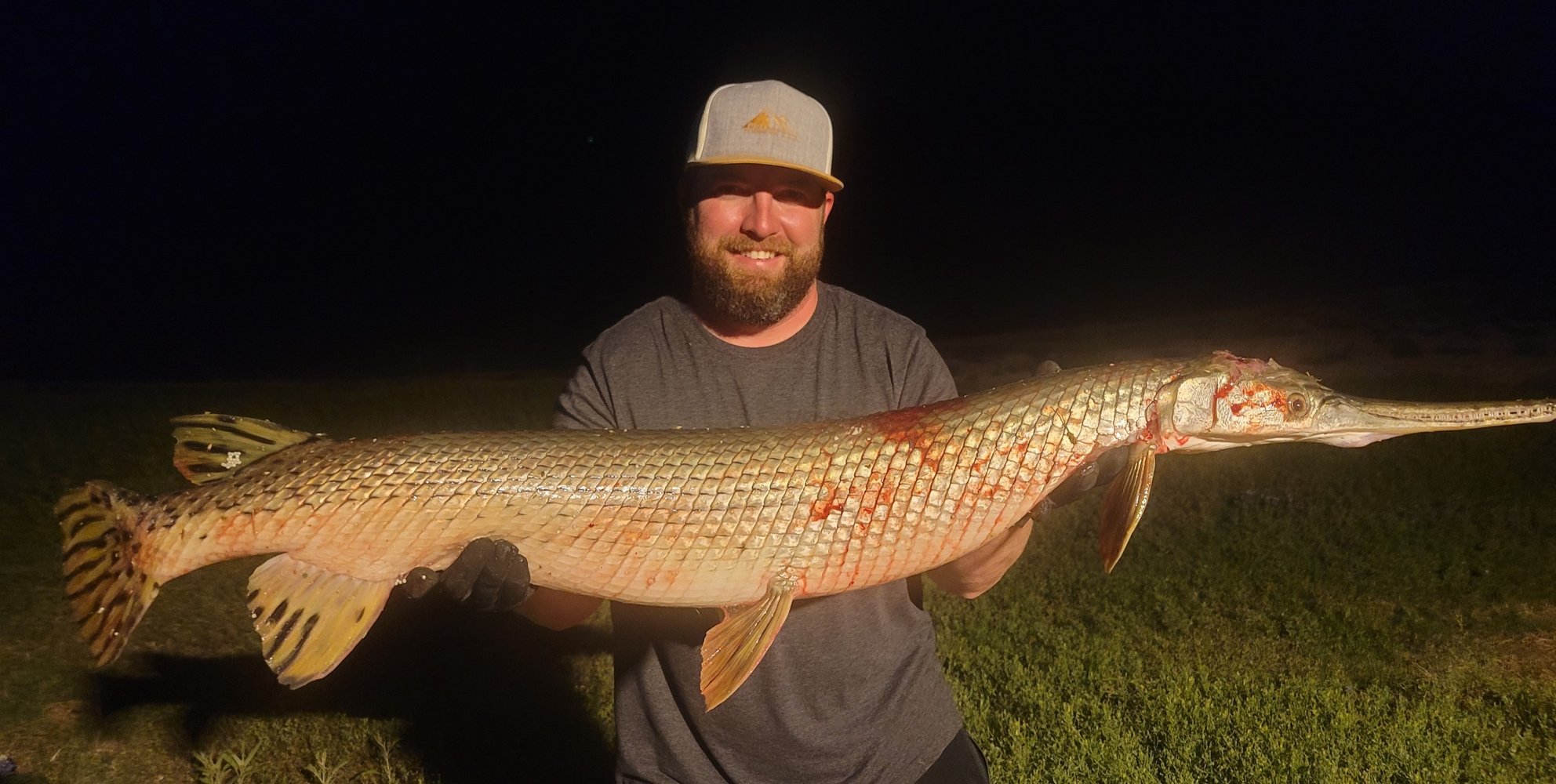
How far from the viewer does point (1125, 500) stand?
2609 mm

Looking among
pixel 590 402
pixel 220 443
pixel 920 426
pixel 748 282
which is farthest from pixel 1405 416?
pixel 220 443

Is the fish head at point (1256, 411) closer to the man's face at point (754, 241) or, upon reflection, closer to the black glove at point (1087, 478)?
the black glove at point (1087, 478)

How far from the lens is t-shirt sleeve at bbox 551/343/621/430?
2984 mm

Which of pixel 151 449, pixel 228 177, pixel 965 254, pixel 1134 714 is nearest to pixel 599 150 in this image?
pixel 228 177

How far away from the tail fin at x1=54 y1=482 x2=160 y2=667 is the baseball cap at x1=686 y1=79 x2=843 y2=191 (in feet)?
6.94

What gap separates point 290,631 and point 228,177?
80.9 ft

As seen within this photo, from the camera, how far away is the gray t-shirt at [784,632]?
2.67 meters

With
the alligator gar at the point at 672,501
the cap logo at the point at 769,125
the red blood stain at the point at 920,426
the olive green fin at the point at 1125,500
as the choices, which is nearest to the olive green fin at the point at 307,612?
the alligator gar at the point at 672,501

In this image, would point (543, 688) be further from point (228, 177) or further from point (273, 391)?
point (228, 177)

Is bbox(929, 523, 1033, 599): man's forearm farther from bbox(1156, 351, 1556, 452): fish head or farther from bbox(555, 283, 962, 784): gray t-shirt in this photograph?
bbox(1156, 351, 1556, 452): fish head

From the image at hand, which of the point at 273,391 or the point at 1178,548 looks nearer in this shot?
the point at 1178,548

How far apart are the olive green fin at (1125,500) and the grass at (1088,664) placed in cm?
209

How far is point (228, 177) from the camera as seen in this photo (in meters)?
22.6

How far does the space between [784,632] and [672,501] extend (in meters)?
0.59
